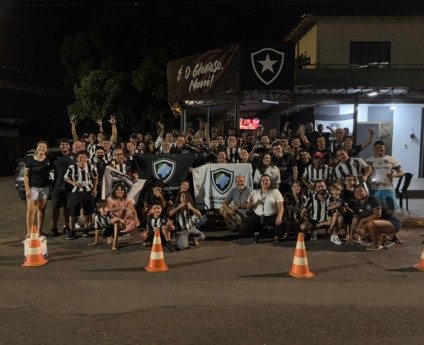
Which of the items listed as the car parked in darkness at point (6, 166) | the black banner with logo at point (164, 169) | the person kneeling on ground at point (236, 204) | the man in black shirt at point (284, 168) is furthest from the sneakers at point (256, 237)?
the car parked in darkness at point (6, 166)

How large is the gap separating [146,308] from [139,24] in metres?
19.6

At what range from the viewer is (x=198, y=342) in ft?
12.7

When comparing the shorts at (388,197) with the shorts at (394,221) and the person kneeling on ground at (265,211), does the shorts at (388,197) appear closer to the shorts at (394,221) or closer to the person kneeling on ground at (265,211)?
the shorts at (394,221)

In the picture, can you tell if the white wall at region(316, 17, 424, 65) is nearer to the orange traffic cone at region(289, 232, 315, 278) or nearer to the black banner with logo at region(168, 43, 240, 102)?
the black banner with logo at region(168, 43, 240, 102)

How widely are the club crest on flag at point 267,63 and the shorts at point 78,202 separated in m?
5.66

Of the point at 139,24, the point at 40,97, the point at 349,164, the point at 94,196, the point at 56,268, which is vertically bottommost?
the point at 56,268

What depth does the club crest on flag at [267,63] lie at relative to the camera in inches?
441

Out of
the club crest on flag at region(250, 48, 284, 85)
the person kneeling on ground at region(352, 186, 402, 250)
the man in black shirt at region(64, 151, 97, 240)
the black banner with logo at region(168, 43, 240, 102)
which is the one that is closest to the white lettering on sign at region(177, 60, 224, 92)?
the black banner with logo at region(168, 43, 240, 102)

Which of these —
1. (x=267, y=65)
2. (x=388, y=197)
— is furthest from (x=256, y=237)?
(x=267, y=65)

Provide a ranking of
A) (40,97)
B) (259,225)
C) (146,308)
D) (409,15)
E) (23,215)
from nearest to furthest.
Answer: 1. (146,308)
2. (259,225)
3. (23,215)
4. (409,15)
5. (40,97)

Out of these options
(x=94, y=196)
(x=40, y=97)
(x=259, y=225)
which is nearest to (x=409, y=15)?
(x=259, y=225)

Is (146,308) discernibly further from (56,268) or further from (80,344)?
(56,268)

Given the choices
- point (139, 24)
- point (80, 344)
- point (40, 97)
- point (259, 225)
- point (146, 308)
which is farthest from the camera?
point (40, 97)

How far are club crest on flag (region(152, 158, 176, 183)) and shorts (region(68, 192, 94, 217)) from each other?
163 cm
